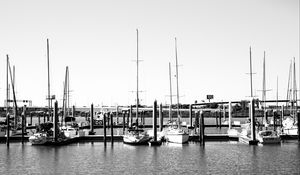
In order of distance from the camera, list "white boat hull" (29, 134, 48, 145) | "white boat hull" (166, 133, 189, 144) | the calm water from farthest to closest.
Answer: "white boat hull" (166, 133, 189, 144), "white boat hull" (29, 134, 48, 145), the calm water

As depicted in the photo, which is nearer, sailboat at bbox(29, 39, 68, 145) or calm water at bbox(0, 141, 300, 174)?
calm water at bbox(0, 141, 300, 174)

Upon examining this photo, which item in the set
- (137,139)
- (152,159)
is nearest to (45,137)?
(137,139)

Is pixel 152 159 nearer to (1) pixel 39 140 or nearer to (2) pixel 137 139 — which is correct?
(2) pixel 137 139

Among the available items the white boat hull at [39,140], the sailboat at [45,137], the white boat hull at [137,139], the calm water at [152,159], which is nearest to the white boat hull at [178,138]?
the calm water at [152,159]

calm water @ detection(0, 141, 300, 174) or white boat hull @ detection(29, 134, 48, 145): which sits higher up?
white boat hull @ detection(29, 134, 48, 145)

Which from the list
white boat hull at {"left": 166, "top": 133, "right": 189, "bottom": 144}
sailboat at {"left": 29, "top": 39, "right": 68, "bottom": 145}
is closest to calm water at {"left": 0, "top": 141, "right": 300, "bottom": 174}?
white boat hull at {"left": 166, "top": 133, "right": 189, "bottom": 144}

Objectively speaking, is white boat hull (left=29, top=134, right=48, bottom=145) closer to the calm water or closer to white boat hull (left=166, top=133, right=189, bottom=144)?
the calm water

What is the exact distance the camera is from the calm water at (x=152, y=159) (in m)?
44.2

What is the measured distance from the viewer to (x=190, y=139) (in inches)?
2739

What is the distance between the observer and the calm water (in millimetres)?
44156

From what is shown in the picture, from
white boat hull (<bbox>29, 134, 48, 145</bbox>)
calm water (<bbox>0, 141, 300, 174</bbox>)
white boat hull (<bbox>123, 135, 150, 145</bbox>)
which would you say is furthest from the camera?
white boat hull (<bbox>123, 135, 150, 145</bbox>)

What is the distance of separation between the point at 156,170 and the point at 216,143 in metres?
24.7

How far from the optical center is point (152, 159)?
167ft

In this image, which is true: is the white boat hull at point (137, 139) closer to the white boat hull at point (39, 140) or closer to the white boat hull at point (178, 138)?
the white boat hull at point (178, 138)
